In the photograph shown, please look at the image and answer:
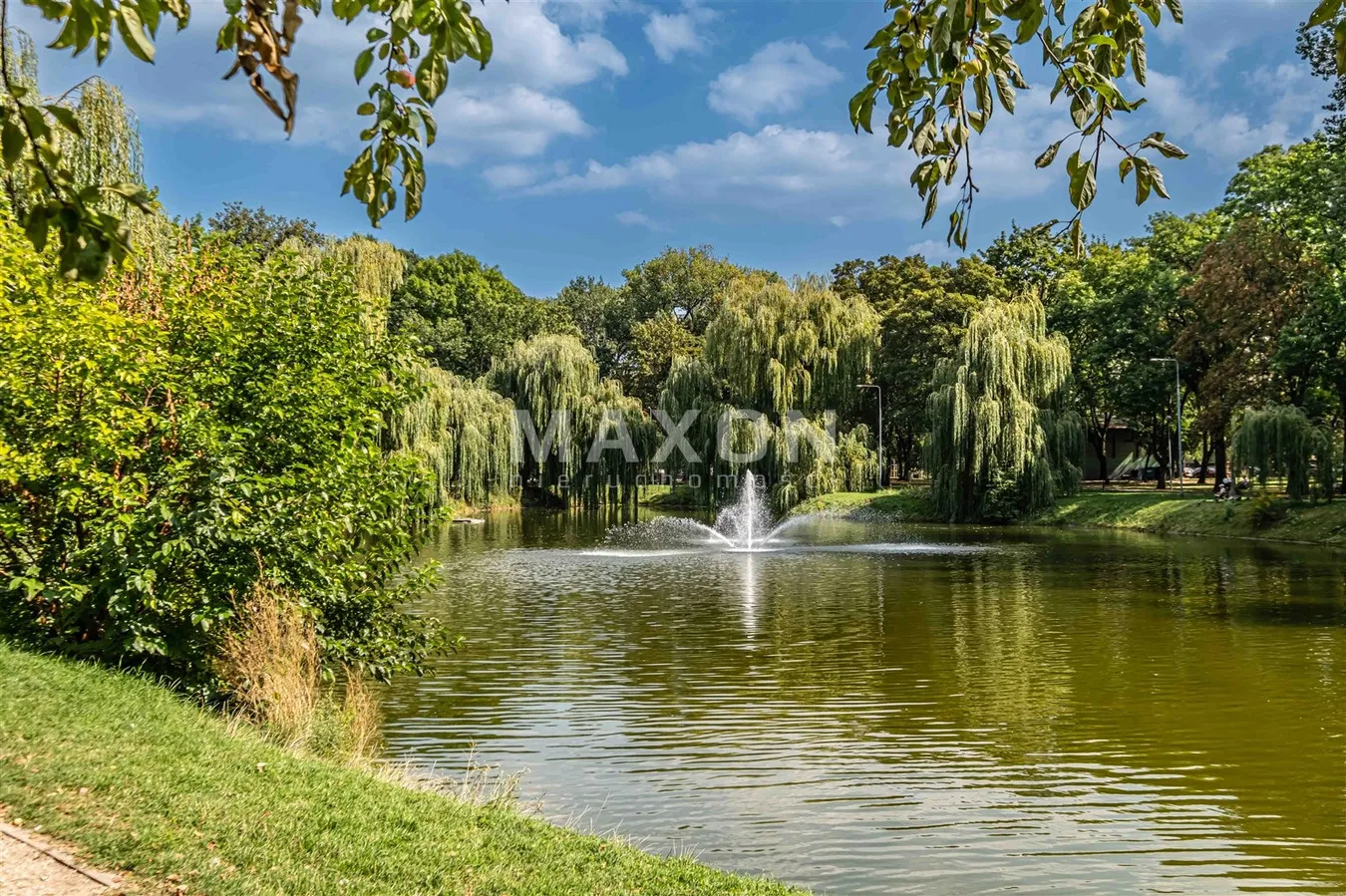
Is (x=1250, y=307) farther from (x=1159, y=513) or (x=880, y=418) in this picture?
(x=880, y=418)

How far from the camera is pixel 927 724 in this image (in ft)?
33.6

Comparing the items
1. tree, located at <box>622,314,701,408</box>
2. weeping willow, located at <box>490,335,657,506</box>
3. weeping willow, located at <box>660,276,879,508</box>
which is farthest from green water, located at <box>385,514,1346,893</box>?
tree, located at <box>622,314,701,408</box>

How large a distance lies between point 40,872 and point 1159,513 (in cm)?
3768

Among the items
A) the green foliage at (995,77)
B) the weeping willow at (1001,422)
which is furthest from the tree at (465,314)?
the green foliage at (995,77)

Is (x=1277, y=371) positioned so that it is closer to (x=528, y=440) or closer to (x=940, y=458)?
(x=940, y=458)

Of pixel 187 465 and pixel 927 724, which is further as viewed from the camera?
pixel 927 724

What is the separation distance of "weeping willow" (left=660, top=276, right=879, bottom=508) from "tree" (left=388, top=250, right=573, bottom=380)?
21016 mm

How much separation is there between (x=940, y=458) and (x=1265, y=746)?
2998 centimetres

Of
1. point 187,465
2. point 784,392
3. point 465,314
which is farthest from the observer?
point 465,314

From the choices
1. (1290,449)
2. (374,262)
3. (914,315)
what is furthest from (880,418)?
(374,262)

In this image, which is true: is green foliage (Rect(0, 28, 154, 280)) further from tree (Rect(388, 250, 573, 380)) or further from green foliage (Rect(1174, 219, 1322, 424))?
tree (Rect(388, 250, 573, 380))

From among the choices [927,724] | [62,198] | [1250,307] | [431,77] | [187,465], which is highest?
[1250,307]

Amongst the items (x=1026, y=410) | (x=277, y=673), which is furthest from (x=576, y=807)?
(x=1026, y=410)

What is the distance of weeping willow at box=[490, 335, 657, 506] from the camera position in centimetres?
4588
